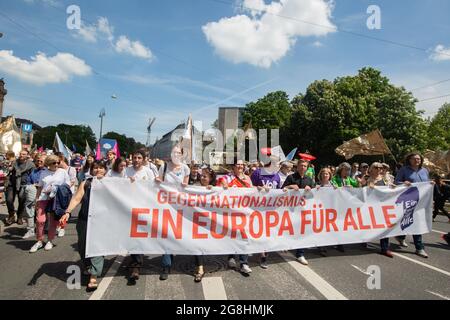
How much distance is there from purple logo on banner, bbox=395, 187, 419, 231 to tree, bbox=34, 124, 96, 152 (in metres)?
A: 117

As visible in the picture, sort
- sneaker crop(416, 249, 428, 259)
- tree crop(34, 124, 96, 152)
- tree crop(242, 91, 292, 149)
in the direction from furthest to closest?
tree crop(34, 124, 96, 152) → tree crop(242, 91, 292, 149) → sneaker crop(416, 249, 428, 259)

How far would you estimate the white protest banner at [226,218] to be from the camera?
4.70 meters

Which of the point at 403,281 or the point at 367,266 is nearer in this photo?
the point at 403,281

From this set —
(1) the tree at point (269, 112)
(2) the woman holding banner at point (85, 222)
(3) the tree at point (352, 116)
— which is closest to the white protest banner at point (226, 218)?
(2) the woman holding banner at point (85, 222)

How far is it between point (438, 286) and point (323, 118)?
29746 mm

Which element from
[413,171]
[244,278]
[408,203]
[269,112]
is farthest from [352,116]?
[244,278]

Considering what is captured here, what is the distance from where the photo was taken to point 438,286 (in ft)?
14.9

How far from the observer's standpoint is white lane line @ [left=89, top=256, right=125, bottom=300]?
396 cm

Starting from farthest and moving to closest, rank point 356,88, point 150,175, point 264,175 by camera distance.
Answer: point 356,88
point 264,175
point 150,175

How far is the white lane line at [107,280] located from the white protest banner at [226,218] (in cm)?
37

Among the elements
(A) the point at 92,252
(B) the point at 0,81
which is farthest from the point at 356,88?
(B) the point at 0,81

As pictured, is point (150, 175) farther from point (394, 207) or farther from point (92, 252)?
point (394, 207)

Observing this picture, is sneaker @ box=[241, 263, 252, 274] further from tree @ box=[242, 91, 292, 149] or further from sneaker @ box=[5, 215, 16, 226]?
tree @ box=[242, 91, 292, 149]

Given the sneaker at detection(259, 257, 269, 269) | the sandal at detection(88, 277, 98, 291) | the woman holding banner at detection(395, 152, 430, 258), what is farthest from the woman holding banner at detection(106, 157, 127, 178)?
the woman holding banner at detection(395, 152, 430, 258)
